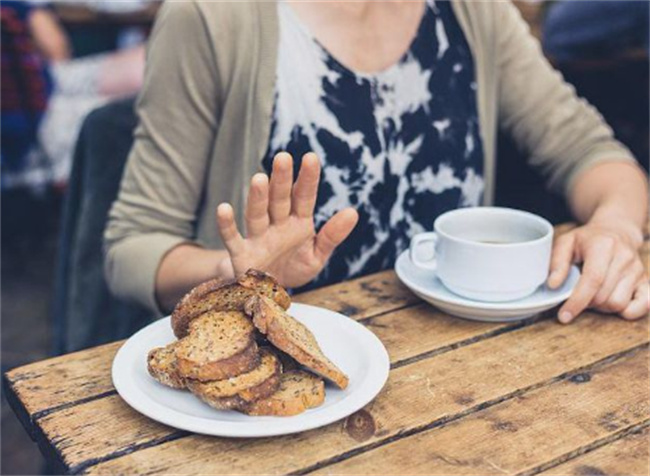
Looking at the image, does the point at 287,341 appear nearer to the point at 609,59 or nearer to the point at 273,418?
the point at 273,418

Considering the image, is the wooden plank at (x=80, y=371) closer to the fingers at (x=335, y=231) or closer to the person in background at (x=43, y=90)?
the fingers at (x=335, y=231)

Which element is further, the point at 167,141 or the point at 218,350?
the point at 167,141

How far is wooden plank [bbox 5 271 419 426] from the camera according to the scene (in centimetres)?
93

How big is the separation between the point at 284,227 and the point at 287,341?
0.27 meters

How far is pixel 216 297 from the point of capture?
0.98 m

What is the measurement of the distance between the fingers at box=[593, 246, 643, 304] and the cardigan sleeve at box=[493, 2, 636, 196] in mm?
445

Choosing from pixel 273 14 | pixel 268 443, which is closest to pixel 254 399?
pixel 268 443

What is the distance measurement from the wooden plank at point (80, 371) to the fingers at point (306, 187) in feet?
0.48

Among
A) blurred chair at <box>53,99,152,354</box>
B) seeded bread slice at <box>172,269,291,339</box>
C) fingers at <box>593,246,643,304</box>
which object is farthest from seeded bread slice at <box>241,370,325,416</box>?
blurred chair at <box>53,99,152,354</box>

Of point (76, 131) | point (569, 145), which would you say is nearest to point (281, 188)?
point (569, 145)

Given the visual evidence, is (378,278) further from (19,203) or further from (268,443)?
(19,203)

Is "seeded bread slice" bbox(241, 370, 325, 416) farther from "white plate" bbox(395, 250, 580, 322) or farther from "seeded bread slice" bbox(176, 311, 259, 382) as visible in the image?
"white plate" bbox(395, 250, 580, 322)

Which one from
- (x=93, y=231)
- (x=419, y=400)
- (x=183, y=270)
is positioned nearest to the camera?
(x=419, y=400)

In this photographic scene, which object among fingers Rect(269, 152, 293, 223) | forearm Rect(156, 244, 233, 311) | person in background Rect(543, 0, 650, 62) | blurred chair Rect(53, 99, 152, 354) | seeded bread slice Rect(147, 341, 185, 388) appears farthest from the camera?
person in background Rect(543, 0, 650, 62)
